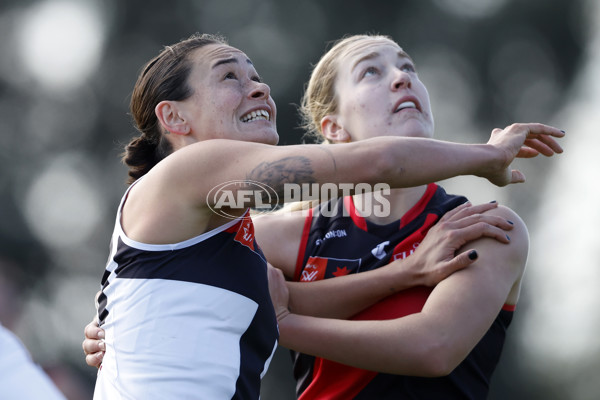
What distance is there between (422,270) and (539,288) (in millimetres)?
8664

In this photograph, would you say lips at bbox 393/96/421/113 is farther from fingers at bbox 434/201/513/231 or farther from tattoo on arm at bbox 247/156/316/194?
tattoo on arm at bbox 247/156/316/194

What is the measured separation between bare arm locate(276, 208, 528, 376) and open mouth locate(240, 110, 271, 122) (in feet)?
2.99

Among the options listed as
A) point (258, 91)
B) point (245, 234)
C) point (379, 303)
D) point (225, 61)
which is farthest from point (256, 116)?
point (379, 303)

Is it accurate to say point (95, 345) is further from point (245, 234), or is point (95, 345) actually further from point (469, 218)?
point (469, 218)

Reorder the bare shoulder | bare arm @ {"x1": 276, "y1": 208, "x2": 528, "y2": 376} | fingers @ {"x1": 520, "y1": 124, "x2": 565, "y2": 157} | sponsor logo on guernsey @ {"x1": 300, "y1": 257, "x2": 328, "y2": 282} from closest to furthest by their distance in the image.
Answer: bare arm @ {"x1": 276, "y1": 208, "x2": 528, "y2": 376} < fingers @ {"x1": 520, "y1": 124, "x2": 565, "y2": 157} < sponsor logo on guernsey @ {"x1": 300, "y1": 257, "x2": 328, "y2": 282} < the bare shoulder

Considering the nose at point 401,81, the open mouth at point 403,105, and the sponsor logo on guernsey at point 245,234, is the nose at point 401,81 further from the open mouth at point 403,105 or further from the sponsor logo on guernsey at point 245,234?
the sponsor logo on guernsey at point 245,234

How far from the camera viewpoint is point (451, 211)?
11.7ft

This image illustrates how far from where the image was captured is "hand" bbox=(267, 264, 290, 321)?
3.42 metres

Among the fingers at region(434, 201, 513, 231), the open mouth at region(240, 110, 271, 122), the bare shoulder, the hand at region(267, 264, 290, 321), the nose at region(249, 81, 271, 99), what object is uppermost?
the nose at region(249, 81, 271, 99)

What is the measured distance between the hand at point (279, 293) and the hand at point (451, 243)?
601mm

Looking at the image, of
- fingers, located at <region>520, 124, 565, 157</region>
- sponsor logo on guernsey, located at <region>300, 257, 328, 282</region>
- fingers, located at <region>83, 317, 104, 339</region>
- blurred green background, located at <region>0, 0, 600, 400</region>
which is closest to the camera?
fingers, located at <region>83, 317, 104, 339</region>

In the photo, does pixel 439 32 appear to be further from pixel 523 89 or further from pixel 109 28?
pixel 109 28

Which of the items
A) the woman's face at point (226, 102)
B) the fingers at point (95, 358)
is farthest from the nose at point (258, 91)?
the fingers at point (95, 358)

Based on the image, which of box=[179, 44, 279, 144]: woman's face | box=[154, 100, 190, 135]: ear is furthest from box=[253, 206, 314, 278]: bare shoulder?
box=[154, 100, 190, 135]: ear
